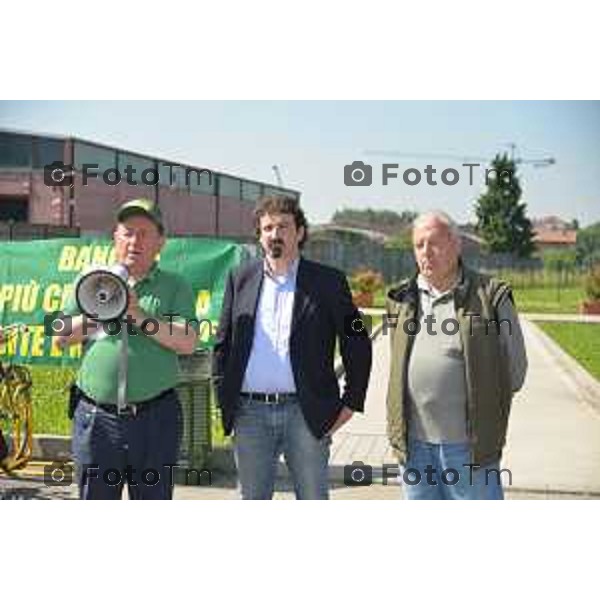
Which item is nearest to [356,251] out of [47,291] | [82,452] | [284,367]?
[47,291]

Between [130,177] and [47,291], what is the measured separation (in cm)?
128

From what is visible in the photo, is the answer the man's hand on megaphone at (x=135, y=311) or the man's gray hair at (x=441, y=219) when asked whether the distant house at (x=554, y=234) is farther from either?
the man's hand on megaphone at (x=135, y=311)

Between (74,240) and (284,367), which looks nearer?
(284,367)

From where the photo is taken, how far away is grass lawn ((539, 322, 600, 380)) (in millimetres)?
9786

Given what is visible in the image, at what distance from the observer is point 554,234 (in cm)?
658

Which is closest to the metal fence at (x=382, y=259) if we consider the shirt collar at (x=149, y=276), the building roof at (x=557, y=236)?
the building roof at (x=557, y=236)

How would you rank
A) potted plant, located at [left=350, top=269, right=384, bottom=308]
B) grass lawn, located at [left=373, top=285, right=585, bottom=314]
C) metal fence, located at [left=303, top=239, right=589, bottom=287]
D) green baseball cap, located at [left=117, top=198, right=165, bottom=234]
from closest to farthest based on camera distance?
green baseball cap, located at [left=117, top=198, right=165, bottom=234]
metal fence, located at [left=303, top=239, right=589, bottom=287]
potted plant, located at [left=350, top=269, right=384, bottom=308]
grass lawn, located at [left=373, top=285, right=585, bottom=314]

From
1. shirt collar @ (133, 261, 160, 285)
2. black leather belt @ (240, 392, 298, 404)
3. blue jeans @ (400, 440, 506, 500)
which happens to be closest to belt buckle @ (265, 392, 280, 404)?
black leather belt @ (240, 392, 298, 404)

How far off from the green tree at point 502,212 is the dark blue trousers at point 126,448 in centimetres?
256

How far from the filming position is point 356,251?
6.35 m

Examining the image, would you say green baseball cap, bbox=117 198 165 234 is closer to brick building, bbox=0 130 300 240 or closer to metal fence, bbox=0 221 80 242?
brick building, bbox=0 130 300 240

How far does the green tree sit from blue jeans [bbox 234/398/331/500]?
2165mm

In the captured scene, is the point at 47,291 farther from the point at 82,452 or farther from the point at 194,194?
the point at 82,452

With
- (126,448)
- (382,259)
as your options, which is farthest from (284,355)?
(382,259)
